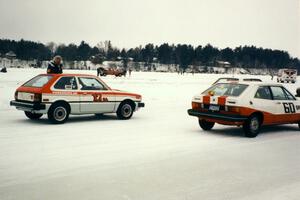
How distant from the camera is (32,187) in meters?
5.19

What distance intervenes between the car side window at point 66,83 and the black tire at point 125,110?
183cm

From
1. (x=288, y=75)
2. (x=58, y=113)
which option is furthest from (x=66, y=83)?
(x=288, y=75)

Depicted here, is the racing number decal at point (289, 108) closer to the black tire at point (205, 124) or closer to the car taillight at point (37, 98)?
the black tire at point (205, 124)

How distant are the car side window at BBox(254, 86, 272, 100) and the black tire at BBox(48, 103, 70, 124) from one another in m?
5.39

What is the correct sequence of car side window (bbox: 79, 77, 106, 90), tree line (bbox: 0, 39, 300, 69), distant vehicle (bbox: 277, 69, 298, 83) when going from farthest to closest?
1. tree line (bbox: 0, 39, 300, 69)
2. distant vehicle (bbox: 277, 69, 298, 83)
3. car side window (bbox: 79, 77, 106, 90)

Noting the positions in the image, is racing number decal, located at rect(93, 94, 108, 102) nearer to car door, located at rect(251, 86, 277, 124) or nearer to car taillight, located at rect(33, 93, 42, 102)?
car taillight, located at rect(33, 93, 42, 102)

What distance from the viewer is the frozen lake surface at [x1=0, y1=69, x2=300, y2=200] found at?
204 inches

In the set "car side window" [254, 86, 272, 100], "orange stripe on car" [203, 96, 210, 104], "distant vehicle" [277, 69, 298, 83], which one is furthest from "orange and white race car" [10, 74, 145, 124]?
"distant vehicle" [277, 69, 298, 83]

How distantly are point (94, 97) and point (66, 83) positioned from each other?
987mm

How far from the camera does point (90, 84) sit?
39.0 feet

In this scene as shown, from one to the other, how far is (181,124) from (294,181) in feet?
20.1

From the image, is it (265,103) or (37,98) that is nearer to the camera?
(265,103)

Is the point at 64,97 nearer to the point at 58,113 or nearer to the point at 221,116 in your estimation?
the point at 58,113

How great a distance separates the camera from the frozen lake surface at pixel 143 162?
5172mm
